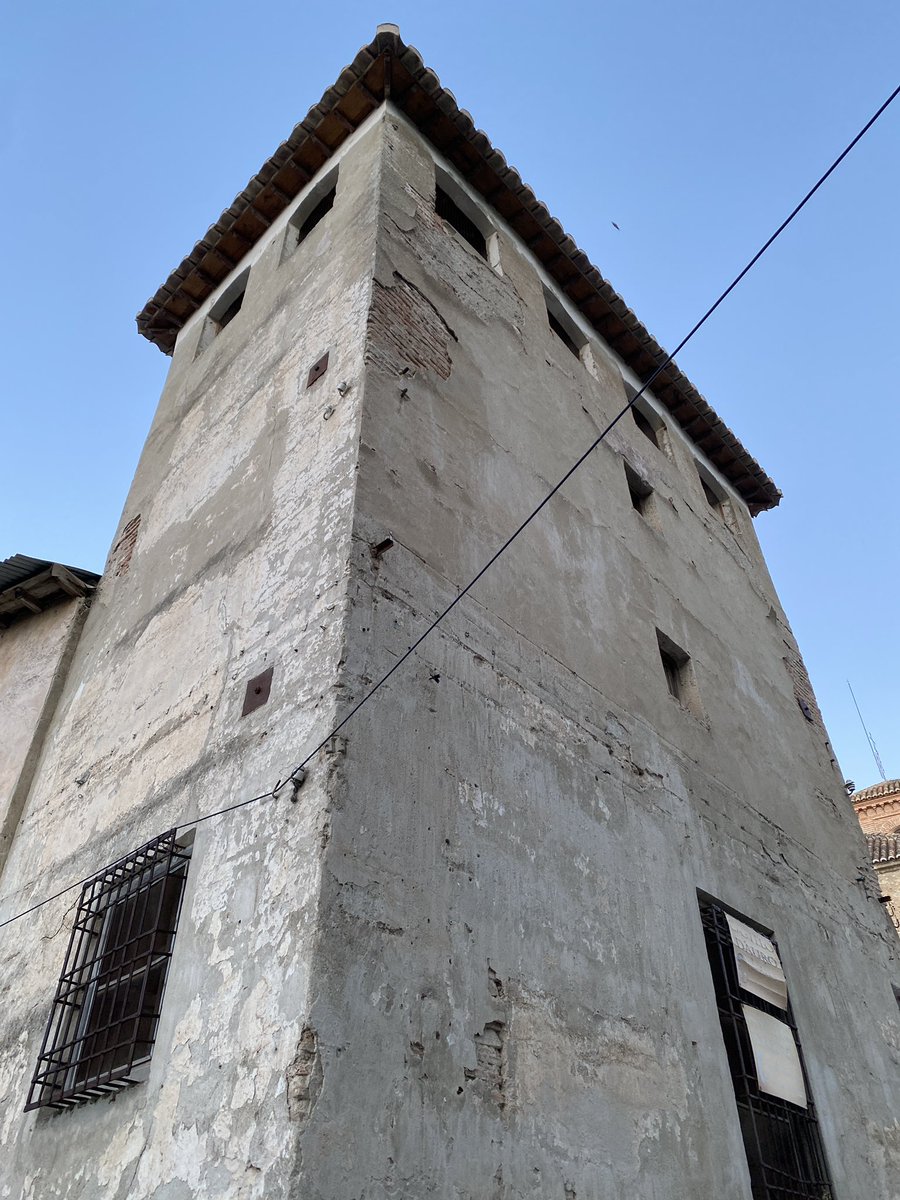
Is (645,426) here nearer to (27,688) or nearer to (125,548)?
(125,548)

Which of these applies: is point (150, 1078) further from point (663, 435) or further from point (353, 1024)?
point (663, 435)

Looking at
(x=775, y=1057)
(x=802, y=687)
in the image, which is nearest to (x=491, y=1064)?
(x=775, y=1057)

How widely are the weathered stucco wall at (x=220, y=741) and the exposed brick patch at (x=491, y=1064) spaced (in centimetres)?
92

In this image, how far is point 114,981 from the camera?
191 inches

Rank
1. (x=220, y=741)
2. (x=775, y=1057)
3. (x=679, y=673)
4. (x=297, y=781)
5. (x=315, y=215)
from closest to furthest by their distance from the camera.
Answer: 1. (x=297, y=781)
2. (x=220, y=741)
3. (x=775, y=1057)
4. (x=679, y=673)
5. (x=315, y=215)

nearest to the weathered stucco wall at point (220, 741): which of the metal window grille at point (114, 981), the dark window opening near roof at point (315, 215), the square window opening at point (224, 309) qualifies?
the metal window grille at point (114, 981)

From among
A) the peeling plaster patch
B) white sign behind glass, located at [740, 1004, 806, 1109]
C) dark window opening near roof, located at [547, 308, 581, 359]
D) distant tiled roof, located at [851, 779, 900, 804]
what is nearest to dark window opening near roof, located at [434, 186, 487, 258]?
dark window opening near roof, located at [547, 308, 581, 359]

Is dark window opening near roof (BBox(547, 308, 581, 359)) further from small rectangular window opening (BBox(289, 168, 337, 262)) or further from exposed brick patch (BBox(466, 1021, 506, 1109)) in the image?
exposed brick patch (BBox(466, 1021, 506, 1109))

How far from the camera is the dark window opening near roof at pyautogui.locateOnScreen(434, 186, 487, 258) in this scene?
30.3 feet

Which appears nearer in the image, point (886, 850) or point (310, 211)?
point (310, 211)

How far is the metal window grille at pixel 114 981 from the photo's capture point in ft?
14.8

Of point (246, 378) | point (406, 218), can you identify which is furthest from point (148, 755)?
point (406, 218)

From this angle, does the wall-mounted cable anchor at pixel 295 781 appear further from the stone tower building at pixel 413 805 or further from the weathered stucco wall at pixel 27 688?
the weathered stucco wall at pixel 27 688

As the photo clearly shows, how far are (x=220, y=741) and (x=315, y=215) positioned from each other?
6.48m
